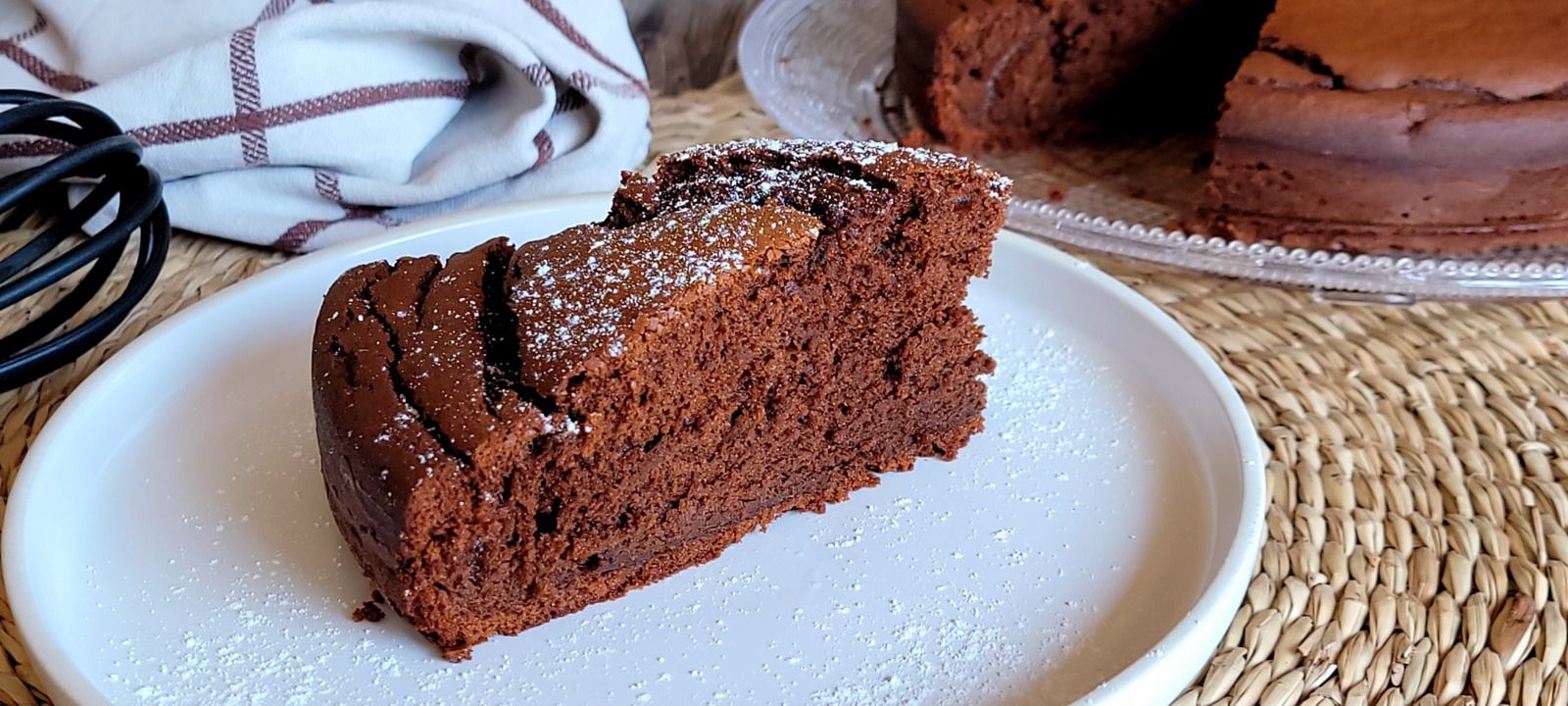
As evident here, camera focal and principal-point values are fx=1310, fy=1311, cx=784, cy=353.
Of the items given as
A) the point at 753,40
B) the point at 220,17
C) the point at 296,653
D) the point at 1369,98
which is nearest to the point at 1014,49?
the point at 753,40

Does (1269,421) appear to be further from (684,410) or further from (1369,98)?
(684,410)

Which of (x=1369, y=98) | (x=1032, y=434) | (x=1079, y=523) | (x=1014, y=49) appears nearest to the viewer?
(x=1079, y=523)

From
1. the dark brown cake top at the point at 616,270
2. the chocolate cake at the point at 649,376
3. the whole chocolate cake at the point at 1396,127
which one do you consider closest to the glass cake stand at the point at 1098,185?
the whole chocolate cake at the point at 1396,127

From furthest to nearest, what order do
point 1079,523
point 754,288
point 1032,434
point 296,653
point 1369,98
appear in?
point 1369,98, point 1032,434, point 1079,523, point 754,288, point 296,653

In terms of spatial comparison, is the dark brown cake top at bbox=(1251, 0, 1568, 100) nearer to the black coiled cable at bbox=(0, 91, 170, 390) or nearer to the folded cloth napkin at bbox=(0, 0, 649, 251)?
the folded cloth napkin at bbox=(0, 0, 649, 251)

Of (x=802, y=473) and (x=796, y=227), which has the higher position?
(x=796, y=227)

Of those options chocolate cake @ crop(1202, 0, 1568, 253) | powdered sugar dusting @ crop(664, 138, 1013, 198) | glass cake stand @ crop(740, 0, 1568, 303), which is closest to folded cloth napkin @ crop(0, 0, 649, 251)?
glass cake stand @ crop(740, 0, 1568, 303)
